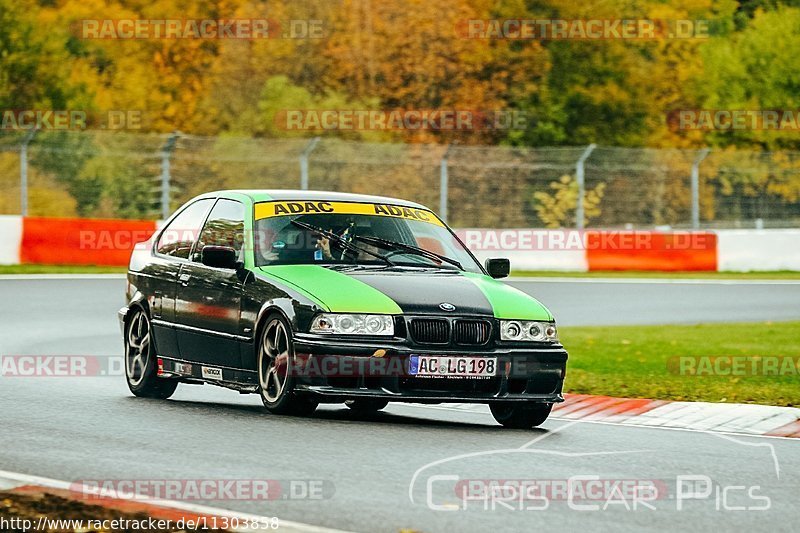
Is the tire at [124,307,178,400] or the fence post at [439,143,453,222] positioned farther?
the fence post at [439,143,453,222]

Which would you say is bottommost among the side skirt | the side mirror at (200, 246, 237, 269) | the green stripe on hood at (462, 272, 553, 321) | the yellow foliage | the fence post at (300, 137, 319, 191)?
the side skirt

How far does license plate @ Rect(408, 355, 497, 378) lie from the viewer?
10180 mm

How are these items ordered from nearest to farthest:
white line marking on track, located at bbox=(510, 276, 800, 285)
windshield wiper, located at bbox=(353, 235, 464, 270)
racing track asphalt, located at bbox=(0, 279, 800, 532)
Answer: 1. racing track asphalt, located at bbox=(0, 279, 800, 532)
2. windshield wiper, located at bbox=(353, 235, 464, 270)
3. white line marking on track, located at bbox=(510, 276, 800, 285)

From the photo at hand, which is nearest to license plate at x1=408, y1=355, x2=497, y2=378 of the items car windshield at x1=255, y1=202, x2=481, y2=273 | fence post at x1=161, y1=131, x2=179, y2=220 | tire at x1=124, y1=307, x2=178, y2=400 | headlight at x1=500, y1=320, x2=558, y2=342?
headlight at x1=500, y1=320, x2=558, y2=342

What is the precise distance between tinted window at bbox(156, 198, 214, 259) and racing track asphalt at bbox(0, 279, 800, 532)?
3.74ft

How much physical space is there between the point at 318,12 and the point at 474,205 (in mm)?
21568

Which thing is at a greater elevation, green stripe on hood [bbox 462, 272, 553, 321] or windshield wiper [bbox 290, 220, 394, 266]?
windshield wiper [bbox 290, 220, 394, 266]

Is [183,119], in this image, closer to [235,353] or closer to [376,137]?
[376,137]

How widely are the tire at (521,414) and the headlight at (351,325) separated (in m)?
1.00

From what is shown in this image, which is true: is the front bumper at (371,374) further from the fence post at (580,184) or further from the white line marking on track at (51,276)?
the fence post at (580,184)

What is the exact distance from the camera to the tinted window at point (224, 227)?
11438 mm

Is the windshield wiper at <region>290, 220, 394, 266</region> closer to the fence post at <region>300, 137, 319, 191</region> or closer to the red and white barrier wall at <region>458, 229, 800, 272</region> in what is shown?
the fence post at <region>300, 137, 319, 191</region>

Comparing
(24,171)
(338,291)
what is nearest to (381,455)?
(338,291)

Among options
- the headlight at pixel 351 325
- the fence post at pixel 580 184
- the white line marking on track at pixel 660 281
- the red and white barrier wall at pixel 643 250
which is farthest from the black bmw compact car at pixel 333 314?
the fence post at pixel 580 184
